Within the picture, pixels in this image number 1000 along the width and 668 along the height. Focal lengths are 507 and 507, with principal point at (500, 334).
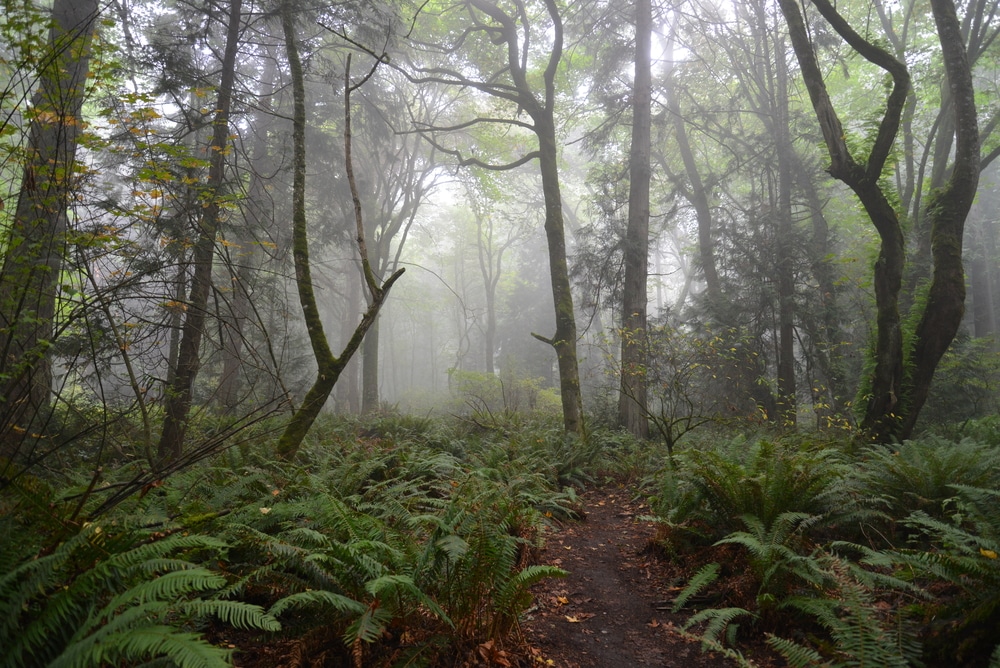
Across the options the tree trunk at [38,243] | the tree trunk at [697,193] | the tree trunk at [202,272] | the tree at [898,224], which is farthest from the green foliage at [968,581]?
the tree trunk at [697,193]

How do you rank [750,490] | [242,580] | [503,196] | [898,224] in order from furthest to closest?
1. [503,196]
2. [898,224]
3. [750,490]
4. [242,580]

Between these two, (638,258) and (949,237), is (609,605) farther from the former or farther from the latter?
(638,258)

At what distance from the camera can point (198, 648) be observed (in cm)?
178

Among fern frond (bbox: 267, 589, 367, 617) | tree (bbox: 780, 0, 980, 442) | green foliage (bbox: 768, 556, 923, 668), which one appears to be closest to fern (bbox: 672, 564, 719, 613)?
green foliage (bbox: 768, 556, 923, 668)

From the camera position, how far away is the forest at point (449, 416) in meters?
2.63

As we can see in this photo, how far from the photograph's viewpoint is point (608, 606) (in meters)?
3.82

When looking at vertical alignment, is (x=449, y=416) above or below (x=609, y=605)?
above

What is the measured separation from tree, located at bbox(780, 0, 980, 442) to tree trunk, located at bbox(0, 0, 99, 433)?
802 cm

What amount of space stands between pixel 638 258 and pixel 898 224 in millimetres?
4903

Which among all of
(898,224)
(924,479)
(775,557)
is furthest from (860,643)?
(898,224)

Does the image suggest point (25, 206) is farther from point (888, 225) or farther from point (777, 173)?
point (777, 173)

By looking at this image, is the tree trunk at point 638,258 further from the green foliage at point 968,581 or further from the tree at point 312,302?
the green foliage at point 968,581

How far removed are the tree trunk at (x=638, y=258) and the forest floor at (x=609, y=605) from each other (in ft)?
16.1

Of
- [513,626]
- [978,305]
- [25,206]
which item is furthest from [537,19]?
[978,305]
